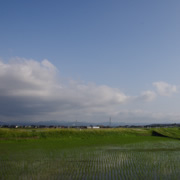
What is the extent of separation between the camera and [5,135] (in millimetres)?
37906

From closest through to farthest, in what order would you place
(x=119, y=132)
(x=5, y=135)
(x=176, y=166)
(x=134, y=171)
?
(x=134, y=171), (x=176, y=166), (x=5, y=135), (x=119, y=132)

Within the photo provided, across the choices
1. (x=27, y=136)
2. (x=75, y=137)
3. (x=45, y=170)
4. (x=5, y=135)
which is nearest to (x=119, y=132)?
(x=75, y=137)

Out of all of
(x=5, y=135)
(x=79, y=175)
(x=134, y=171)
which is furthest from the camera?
(x=5, y=135)

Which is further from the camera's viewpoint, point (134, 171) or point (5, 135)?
point (5, 135)

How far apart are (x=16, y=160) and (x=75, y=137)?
2275cm

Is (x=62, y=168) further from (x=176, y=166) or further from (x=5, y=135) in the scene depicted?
(x=5, y=135)

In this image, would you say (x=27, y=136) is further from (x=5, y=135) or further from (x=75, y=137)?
(x=75, y=137)

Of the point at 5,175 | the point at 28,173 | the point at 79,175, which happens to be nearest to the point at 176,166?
the point at 79,175

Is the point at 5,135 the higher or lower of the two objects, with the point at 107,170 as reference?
higher

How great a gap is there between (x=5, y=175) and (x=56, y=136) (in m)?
26.6

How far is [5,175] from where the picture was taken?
46.6 ft

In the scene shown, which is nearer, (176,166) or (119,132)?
(176,166)

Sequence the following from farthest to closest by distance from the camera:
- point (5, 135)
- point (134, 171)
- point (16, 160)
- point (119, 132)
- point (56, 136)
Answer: point (119, 132) < point (56, 136) < point (5, 135) < point (16, 160) < point (134, 171)

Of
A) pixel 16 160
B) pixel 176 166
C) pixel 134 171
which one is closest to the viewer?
pixel 134 171
